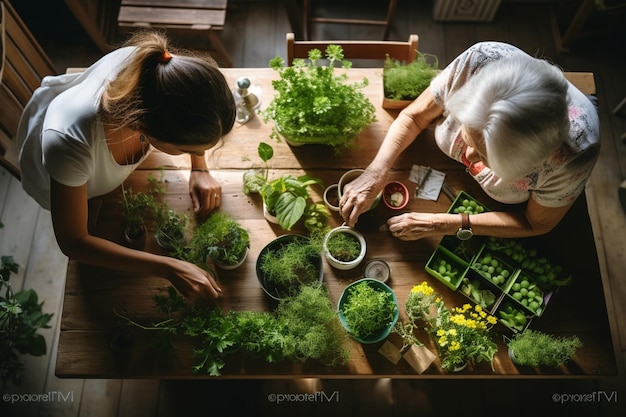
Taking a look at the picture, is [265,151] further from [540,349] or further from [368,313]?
[540,349]

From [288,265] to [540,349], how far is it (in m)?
0.87

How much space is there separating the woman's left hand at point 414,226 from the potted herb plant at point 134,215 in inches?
36.8

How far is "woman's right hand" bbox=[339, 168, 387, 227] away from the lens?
164 cm

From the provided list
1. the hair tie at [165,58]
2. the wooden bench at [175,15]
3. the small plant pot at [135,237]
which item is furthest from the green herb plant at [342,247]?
the wooden bench at [175,15]

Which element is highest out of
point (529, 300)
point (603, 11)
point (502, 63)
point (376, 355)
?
point (502, 63)

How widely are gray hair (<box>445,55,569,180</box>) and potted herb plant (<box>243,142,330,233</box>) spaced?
606 mm

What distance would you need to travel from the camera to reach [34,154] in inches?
67.4

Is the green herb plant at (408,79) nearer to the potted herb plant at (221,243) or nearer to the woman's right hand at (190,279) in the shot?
the potted herb plant at (221,243)

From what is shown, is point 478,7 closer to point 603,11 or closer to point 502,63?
point 603,11

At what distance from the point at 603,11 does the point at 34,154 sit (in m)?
3.08

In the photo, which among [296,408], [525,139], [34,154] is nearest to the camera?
[525,139]

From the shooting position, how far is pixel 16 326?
2.19 metres

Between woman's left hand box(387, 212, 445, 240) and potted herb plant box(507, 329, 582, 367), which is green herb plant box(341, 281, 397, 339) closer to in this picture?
woman's left hand box(387, 212, 445, 240)

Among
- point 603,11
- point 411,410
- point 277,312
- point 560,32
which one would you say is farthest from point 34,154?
point 560,32
